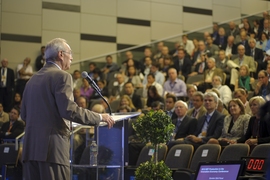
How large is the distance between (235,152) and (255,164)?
3.46 feet

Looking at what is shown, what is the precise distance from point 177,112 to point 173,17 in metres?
8.45

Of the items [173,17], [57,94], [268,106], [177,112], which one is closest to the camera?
[268,106]

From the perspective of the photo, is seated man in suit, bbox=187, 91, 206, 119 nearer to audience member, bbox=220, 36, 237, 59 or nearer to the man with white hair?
the man with white hair

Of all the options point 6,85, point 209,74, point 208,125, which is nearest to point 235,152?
point 208,125

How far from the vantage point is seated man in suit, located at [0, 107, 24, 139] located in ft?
31.2

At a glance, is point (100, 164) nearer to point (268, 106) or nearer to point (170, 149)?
point (170, 149)

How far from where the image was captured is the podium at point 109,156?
4.75 meters

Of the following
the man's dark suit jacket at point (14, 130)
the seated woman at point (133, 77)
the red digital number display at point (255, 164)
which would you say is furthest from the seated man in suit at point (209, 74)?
the red digital number display at point (255, 164)

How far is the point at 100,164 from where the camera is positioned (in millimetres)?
4809

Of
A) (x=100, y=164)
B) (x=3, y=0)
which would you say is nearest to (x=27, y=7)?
(x=3, y=0)

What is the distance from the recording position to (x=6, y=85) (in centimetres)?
1241

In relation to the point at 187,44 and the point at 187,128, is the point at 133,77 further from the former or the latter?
the point at 187,128

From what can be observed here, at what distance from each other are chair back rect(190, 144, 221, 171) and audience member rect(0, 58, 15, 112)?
22.3ft

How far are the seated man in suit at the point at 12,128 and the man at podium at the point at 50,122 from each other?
19.5ft
